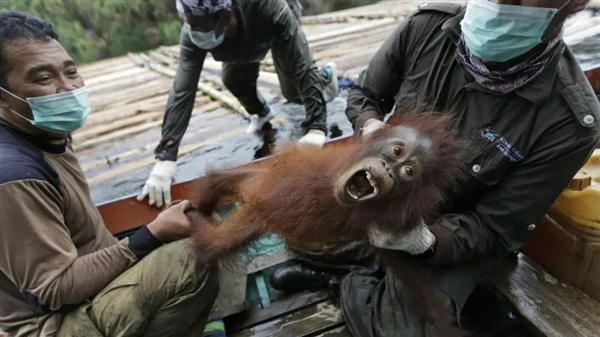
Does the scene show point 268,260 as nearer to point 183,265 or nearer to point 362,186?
point 183,265

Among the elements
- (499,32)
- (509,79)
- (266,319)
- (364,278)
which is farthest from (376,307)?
(499,32)

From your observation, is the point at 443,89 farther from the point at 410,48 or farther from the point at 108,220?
the point at 108,220

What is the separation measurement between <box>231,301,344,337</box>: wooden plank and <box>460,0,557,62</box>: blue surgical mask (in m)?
1.35

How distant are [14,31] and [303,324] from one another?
1.71 metres

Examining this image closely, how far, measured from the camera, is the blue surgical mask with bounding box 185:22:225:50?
9.29 ft

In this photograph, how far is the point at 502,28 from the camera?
155 cm

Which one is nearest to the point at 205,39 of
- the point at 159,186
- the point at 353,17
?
the point at 159,186

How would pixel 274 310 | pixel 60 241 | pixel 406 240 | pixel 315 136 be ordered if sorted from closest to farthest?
1. pixel 406 240
2. pixel 60 241
3. pixel 274 310
4. pixel 315 136

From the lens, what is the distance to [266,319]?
91.3 inches

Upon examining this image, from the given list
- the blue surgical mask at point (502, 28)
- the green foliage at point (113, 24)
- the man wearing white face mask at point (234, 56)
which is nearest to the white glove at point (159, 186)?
the man wearing white face mask at point (234, 56)

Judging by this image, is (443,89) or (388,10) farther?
(388,10)

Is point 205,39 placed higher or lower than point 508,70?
lower

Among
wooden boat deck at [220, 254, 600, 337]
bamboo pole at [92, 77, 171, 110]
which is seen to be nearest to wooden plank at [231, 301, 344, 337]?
wooden boat deck at [220, 254, 600, 337]

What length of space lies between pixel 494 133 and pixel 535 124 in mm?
140
